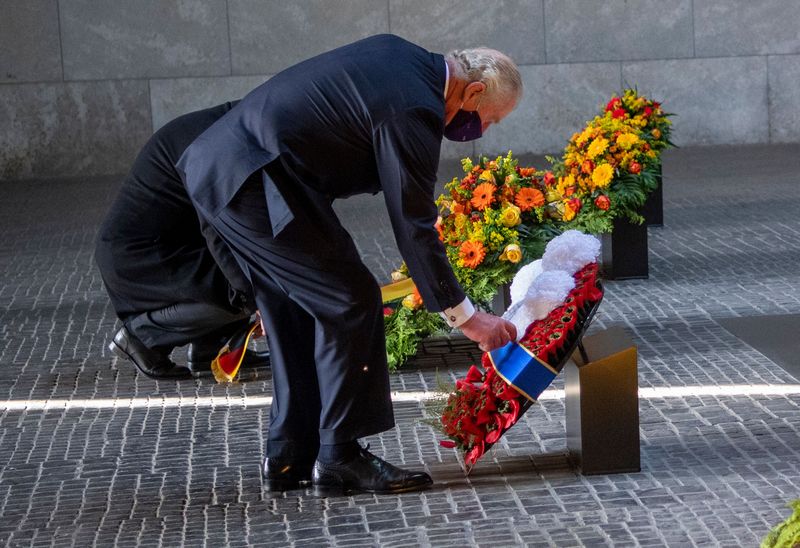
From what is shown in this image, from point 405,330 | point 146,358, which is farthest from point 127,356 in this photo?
point 405,330

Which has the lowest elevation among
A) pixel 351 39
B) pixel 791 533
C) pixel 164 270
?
pixel 791 533

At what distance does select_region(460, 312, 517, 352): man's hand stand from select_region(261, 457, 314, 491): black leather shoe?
2.50 feet

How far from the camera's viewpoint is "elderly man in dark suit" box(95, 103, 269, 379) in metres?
5.38

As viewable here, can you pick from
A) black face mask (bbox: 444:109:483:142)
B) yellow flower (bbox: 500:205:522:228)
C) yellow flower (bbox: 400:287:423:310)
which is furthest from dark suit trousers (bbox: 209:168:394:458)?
yellow flower (bbox: 500:205:522:228)

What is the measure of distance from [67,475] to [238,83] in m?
10.5

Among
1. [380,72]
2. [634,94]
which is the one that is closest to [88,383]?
[380,72]

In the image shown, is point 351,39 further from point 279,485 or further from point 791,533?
point 791,533

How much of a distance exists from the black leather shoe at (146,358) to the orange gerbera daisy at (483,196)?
1.52 metres

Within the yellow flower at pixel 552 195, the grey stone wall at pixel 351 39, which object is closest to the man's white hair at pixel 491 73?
the yellow flower at pixel 552 195

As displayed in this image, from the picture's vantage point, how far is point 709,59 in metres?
14.7

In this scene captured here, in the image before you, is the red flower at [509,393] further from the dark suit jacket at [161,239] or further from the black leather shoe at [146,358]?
the black leather shoe at [146,358]

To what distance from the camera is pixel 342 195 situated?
3975mm

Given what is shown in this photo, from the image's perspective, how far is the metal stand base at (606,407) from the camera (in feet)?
13.5

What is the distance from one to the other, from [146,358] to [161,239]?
572 millimetres
